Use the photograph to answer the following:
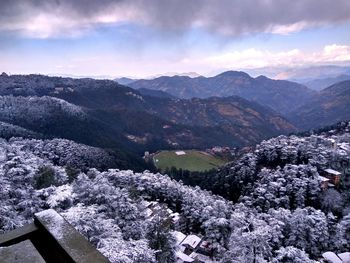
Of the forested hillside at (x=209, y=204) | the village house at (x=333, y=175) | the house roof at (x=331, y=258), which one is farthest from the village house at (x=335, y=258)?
the village house at (x=333, y=175)

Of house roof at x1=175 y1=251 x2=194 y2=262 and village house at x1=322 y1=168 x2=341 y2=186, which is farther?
village house at x1=322 y1=168 x2=341 y2=186

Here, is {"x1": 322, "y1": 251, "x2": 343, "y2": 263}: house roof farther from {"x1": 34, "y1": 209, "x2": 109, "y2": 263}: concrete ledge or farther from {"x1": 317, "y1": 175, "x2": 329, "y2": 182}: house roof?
{"x1": 34, "y1": 209, "x2": 109, "y2": 263}: concrete ledge

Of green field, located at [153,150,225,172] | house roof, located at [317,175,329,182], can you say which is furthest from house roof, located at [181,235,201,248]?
green field, located at [153,150,225,172]

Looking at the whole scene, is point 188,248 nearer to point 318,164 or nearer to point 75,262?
point 75,262

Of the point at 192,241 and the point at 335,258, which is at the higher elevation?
the point at 192,241

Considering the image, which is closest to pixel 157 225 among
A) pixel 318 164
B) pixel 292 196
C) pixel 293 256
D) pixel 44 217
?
pixel 293 256

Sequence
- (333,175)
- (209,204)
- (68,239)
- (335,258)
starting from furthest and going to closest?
(333,175) → (209,204) → (335,258) → (68,239)

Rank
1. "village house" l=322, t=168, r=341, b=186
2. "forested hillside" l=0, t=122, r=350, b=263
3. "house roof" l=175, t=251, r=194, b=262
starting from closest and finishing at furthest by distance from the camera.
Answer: "forested hillside" l=0, t=122, r=350, b=263 < "house roof" l=175, t=251, r=194, b=262 < "village house" l=322, t=168, r=341, b=186

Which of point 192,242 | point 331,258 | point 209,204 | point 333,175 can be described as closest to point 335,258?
point 331,258

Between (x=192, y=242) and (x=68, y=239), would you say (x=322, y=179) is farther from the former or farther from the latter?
(x=68, y=239)
